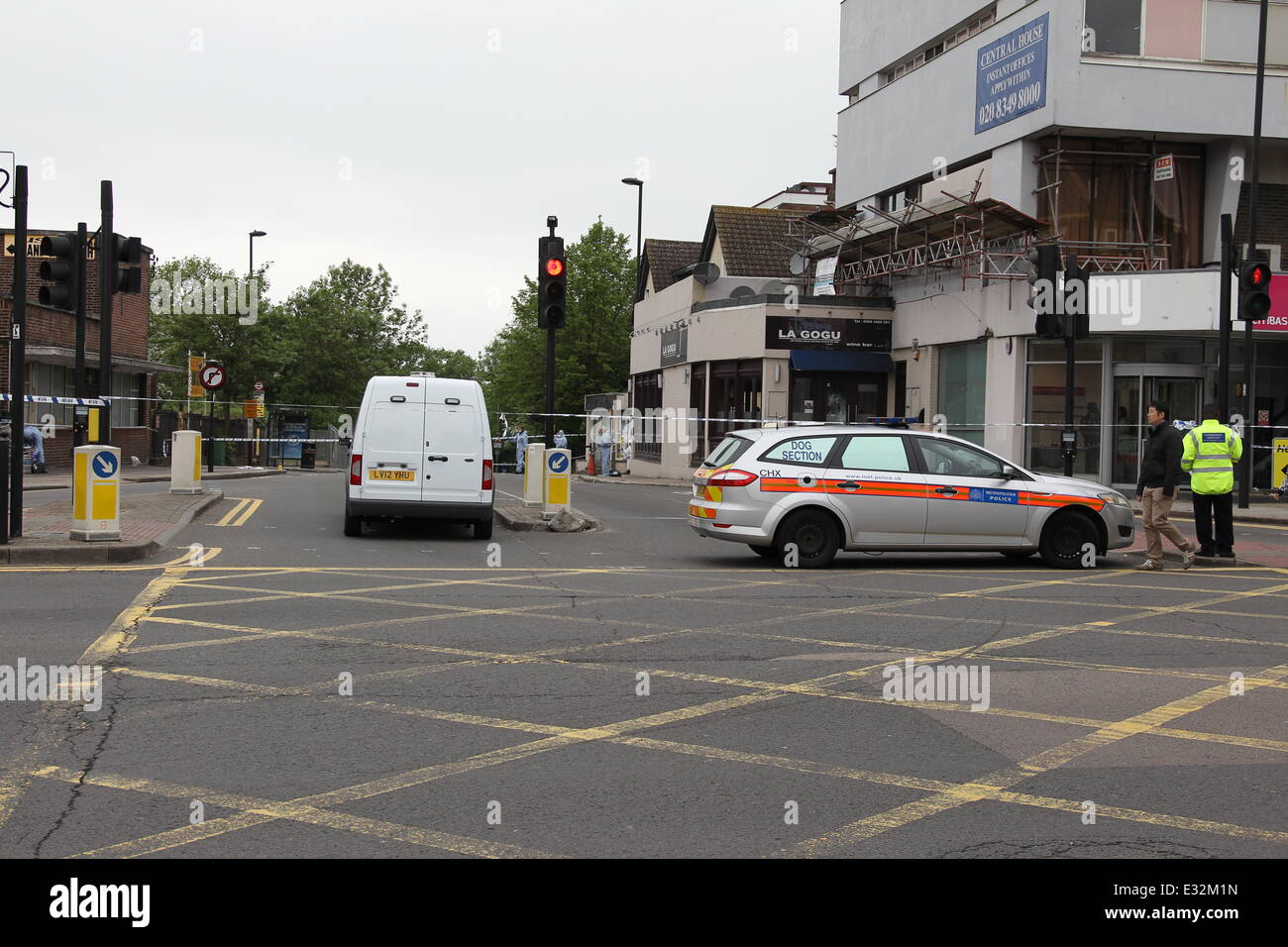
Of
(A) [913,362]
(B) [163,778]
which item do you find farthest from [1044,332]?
(B) [163,778]

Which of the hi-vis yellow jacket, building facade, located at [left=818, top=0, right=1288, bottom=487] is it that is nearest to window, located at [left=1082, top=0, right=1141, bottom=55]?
building facade, located at [left=818, top=0, right=1288, bottom=487]

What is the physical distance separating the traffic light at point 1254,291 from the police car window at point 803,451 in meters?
10.5

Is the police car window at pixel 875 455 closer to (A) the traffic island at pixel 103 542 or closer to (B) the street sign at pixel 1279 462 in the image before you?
(A) the traffic island at pixel 103 542

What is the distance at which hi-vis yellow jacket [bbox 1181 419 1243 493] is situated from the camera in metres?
14.5

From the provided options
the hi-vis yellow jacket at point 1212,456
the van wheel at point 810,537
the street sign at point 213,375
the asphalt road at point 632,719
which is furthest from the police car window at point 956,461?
the street sign at point 213,375

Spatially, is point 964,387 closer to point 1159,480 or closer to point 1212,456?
point 1212,456

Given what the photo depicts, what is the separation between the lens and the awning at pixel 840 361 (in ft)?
114

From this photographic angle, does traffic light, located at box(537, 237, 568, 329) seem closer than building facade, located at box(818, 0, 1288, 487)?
Yes

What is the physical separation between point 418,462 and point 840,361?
67.7 feet

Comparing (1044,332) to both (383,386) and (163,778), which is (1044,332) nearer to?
(383,386)

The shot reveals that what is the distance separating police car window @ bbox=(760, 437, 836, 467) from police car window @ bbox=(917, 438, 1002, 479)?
1.07 m

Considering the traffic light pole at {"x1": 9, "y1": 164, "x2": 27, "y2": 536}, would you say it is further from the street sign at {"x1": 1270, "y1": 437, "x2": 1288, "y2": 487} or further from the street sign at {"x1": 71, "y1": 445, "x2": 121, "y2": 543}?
the street sign at {"x1": 1270, "y1": 437, "x2": 1288, "y2": 487}
